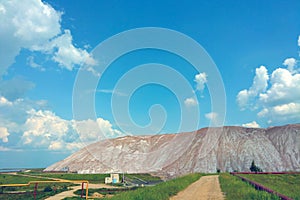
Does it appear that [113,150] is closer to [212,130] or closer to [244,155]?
[212,130]

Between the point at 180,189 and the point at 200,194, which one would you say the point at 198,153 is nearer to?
the point at 180,189

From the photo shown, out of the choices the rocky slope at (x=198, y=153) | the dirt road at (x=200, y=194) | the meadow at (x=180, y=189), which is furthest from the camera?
the rocky slope at (x=198, y=153)

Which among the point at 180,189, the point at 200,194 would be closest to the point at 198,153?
the point at 180,189

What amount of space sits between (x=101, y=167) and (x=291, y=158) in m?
79.3

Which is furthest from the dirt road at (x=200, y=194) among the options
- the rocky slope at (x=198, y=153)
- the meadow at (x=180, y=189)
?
the rocky slope at (x=198, y=153)

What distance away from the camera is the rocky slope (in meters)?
117

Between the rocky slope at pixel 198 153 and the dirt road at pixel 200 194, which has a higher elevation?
the rocky slope at pixel 198 153

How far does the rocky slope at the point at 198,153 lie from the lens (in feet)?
385

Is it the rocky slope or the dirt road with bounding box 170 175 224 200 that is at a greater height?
the rocky slope

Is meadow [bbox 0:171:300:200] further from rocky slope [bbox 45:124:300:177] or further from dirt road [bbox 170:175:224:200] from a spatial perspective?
rocky slope [bbox 45:124:300:177]

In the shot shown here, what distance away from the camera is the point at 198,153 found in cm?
12569

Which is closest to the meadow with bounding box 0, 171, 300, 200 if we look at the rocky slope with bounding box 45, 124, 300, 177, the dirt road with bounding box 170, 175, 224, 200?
the dirt road with bounding box 170, 175, 224, 200

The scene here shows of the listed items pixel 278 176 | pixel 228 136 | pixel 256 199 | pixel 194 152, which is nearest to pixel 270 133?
pixel 228 136

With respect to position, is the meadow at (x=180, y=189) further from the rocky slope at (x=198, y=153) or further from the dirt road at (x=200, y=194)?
the rocky slope at (x=198, y=153)
